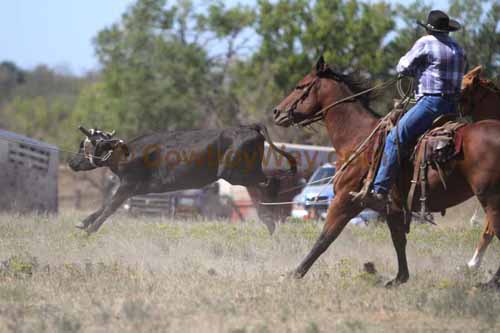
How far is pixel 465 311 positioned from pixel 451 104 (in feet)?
8.42

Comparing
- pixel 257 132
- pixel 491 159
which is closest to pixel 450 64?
pixel 491 159

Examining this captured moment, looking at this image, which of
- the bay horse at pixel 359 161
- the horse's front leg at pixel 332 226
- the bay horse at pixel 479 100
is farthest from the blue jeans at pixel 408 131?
the bay horse at pixel 479 100

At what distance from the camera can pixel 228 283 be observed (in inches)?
387

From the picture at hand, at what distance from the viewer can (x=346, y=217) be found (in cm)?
1006

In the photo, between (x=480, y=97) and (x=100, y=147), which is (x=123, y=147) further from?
(x=480, y=97)

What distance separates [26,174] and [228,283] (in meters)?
12.5

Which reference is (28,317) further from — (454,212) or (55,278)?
(454,212)

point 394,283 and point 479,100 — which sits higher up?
point 479,100

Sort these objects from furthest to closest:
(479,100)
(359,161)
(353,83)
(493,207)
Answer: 1. (479,100)
2. (353,83)
3. (359,161)
4. (493,207)

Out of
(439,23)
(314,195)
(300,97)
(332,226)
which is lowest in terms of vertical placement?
(332,226)

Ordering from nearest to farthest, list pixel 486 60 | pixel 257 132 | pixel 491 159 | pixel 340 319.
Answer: pixel 340 319 → pixel 491 159 → pixel 257 132 → pixel 486 60

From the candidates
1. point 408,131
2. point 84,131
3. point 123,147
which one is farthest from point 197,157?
point 408,131

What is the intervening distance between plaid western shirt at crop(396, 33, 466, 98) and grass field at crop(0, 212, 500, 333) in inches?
85.1

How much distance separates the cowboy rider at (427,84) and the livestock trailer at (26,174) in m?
11.9
